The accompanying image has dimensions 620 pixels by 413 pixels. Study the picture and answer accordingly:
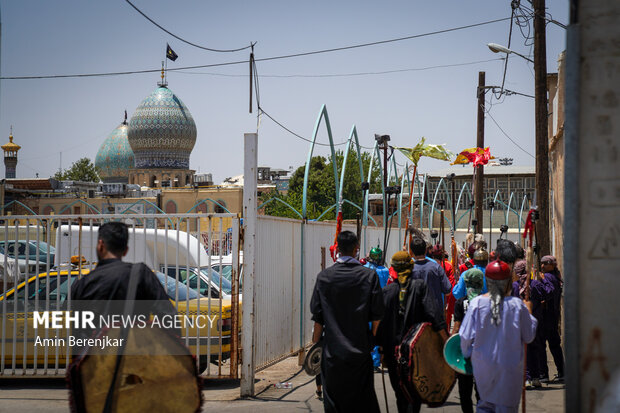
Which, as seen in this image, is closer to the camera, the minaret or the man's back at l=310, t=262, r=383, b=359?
the man's back at l=310, t=262, r=383, b=359

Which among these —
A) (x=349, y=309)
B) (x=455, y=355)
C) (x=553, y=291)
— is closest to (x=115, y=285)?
(x=349, y=309)

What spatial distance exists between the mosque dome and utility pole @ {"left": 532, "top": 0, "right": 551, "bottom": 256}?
6117 cm

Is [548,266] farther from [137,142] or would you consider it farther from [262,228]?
[137,142]

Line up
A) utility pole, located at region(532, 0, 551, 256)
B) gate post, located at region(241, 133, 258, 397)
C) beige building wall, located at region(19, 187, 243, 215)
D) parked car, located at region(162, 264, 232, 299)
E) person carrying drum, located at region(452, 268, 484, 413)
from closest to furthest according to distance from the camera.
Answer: person carrying drum, located at region(452, 268, 484, 413)
gate post, located at region(241, 133, 258, 397)
parked car, located at region(162, 264, 232, 299)
utility pole, located at region(532, 0, 551, 256)
beige building wall, located at region(19, 187, 243, 215)

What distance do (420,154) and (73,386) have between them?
1046 cm

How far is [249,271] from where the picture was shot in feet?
27.3

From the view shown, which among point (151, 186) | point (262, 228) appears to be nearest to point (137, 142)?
point (151, 186)

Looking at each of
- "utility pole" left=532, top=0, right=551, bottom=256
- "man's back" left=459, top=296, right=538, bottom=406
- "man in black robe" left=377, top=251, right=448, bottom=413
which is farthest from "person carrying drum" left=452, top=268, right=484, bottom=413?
"utility pole" left=532, top=0, right=551, bottom=256

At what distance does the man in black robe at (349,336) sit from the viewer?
5621 mm

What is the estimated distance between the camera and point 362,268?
579cm

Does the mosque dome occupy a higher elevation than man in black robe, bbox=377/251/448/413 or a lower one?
higher

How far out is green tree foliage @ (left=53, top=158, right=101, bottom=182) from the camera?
288 ft

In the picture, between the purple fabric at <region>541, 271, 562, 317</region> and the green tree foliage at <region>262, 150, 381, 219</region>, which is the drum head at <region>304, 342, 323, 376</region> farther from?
the green tree foliage at <region>262, 150, 381, 219</region>

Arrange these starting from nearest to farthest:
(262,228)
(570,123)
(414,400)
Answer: (570,123) → (414,400) → (262,228)
